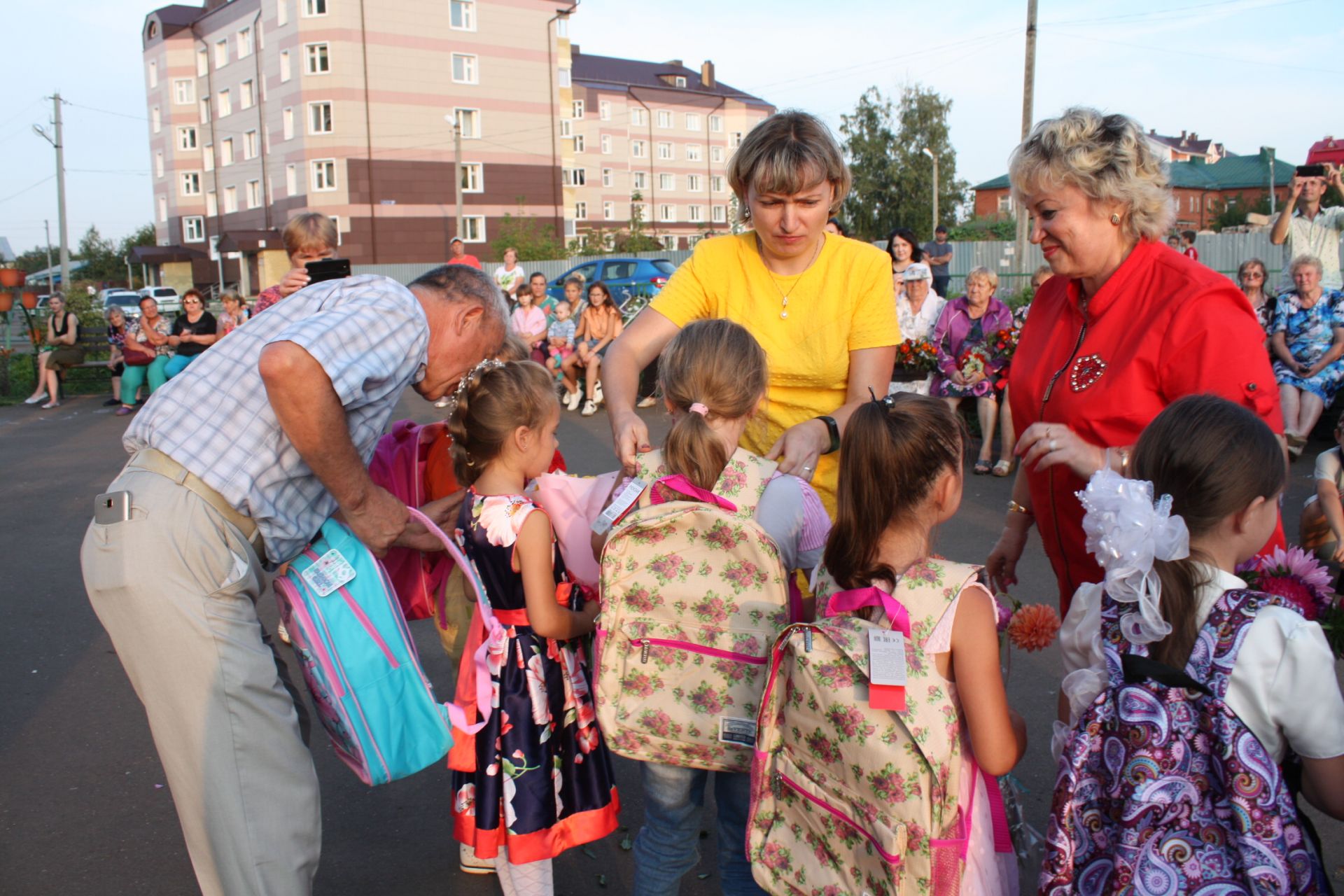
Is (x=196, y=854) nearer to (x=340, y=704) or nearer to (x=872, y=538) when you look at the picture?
(x=340, y=704)

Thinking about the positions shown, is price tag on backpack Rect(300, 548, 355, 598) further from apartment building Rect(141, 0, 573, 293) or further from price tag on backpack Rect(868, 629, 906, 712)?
apartment building Rect(141, 0, 573, 293)

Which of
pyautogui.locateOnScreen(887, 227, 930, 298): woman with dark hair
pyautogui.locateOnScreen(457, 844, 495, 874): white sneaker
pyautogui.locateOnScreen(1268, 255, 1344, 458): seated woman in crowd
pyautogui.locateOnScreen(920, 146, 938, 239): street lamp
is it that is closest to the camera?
pyautogui.locateOnScreen(457, 844, 495, 874): white sneaker

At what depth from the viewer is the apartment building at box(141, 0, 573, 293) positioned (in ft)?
142

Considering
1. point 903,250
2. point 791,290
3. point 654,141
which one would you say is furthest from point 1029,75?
point 654,141

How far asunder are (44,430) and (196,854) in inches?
499

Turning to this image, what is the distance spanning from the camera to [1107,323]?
2479mm

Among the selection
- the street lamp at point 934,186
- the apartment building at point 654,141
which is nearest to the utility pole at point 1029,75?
the street lamp at point 934,186

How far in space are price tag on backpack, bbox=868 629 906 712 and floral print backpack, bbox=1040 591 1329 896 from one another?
1.19 ft

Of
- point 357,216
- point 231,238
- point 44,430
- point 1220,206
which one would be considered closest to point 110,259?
point 231,238

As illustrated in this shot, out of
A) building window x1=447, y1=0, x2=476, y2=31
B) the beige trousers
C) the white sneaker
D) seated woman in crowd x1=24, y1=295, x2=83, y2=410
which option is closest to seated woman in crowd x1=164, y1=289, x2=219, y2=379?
seated woman in crowd x1=24, y1=295, x2=83, y2=410

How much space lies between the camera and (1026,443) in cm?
237

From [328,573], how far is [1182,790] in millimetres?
1920

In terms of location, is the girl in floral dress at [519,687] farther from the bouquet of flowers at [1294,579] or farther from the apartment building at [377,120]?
the apartment building at [377,120]

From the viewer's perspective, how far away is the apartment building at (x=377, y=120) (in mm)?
43406
